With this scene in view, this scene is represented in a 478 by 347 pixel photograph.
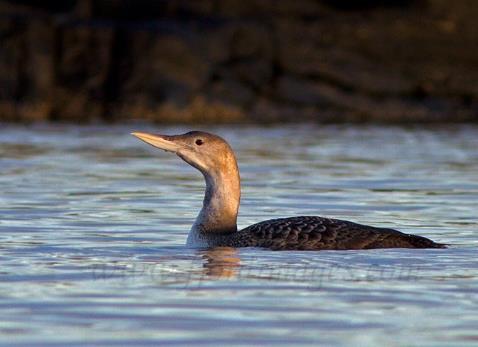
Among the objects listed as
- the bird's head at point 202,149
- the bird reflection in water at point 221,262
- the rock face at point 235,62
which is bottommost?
the bird reflection in water at point 221,262

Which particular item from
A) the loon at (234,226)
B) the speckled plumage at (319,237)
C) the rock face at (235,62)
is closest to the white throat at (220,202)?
the loon at (234,226)

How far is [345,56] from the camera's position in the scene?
4222 cm

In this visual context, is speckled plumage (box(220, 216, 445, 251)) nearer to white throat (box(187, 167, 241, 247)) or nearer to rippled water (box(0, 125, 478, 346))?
rippled water (box(0, 125, 478, 346))

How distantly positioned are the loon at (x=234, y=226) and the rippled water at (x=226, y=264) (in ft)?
0.57

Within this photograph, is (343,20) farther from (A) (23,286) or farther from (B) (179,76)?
(A) (23,286)

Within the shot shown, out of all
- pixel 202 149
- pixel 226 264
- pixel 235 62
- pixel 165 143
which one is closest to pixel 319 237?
pixel 226 264

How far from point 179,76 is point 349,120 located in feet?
14.8

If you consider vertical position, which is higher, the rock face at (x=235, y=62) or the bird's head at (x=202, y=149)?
the rock face at (x=235, y=62)

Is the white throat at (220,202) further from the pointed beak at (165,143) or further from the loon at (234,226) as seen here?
the pointed beak at (165,143)

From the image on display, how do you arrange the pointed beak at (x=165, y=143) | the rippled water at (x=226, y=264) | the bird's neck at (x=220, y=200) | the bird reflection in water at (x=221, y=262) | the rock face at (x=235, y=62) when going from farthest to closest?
1. the rock face at (x=235, y=62)
2. the bird's neck at (x=220, y=200)
3. the pointed beak at (x=165, y=143)
4. the bird reflection in water at (x=221, y=262)
5. the rippled water at (x=226, y=264)

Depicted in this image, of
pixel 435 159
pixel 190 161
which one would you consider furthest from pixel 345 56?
pixel 190 161

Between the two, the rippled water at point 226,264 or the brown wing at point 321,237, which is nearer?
the rippled water at point 226,264

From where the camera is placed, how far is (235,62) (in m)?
41.8

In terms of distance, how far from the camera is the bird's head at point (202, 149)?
12.3 meters
